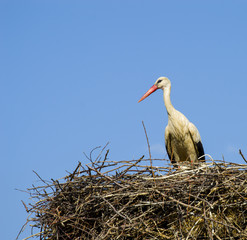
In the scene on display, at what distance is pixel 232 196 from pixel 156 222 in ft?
2.46

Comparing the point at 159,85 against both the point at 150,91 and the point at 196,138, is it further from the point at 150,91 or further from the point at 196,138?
the point at 196,138

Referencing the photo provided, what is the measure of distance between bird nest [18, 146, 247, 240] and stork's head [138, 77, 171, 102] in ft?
9.81

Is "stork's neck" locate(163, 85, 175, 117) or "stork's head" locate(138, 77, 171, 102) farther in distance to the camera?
"stork's head" locate(138, 77, 171, 102)

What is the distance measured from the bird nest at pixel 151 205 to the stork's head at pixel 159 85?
2.99 metres

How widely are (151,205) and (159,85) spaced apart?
3.52 meters

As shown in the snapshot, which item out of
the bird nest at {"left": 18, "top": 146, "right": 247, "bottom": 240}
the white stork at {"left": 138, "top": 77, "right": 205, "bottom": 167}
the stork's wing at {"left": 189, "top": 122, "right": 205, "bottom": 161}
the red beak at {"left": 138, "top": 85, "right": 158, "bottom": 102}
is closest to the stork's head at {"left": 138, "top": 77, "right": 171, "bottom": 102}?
the red beak at {"left": 138, "top": 85, "right": 158, "bottom": 102}

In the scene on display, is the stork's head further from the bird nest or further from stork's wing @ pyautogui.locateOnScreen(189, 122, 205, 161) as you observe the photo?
the bird nest

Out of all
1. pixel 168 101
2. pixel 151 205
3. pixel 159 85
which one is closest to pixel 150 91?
pixel 159 85

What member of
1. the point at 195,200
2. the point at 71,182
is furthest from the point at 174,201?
the point at 71,182

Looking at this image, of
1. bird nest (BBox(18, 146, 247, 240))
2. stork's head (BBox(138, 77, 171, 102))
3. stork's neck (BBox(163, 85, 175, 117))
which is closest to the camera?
bird nest (BBox(18, 146, 247, 240))

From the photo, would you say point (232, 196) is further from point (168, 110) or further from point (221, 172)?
point (168, 110)

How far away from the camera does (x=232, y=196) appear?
430 centimetres

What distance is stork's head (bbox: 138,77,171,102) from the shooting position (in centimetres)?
753

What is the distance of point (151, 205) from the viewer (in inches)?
171
